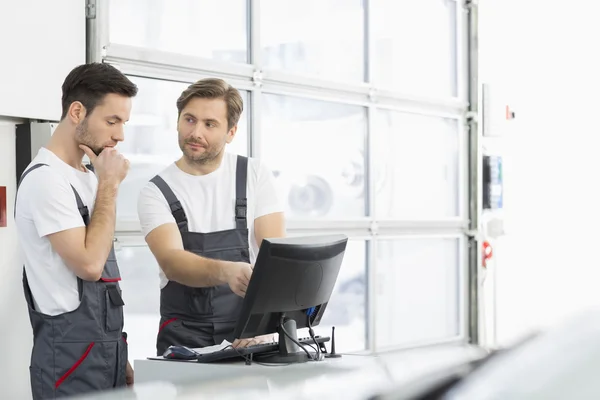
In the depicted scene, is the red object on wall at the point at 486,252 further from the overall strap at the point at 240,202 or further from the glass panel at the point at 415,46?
the overall strap at the point at 240,202

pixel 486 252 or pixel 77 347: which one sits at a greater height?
pixel 486 252

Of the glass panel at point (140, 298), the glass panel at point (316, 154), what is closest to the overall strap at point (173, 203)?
the glass panel at point (140, 298)

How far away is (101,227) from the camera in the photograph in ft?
8.73

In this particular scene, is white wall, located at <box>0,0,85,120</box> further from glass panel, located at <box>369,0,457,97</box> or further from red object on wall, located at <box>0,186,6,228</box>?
glass panel, located at <box>369,0,457,97</box>

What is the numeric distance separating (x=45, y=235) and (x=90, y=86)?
0.52 meters

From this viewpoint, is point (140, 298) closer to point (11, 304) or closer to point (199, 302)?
point (11, 304)

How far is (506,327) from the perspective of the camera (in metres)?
6.07

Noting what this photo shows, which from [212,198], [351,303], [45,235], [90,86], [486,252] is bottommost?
[351,303]

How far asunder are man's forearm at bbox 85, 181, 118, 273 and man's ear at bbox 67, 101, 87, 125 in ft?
0.74

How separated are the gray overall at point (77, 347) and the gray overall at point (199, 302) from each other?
13.2 inches

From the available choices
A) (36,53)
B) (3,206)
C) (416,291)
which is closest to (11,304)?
(3,206)

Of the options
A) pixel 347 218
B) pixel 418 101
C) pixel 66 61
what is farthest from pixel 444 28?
pixel 66 61

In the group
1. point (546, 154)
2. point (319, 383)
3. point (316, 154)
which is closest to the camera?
point (319, 383)

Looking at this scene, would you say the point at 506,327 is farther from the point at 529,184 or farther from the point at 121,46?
the point at 121,46
